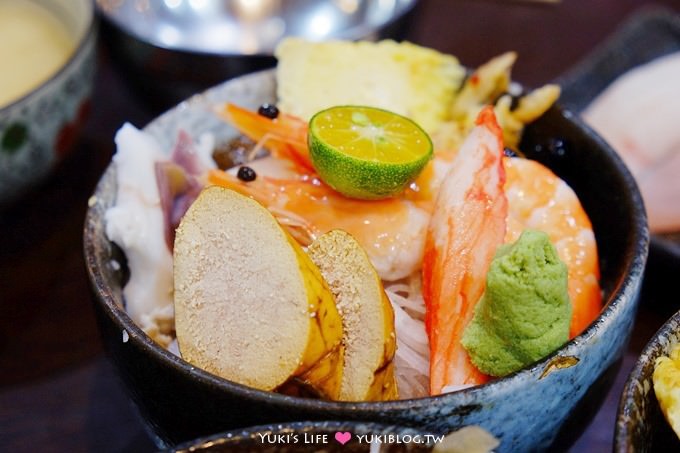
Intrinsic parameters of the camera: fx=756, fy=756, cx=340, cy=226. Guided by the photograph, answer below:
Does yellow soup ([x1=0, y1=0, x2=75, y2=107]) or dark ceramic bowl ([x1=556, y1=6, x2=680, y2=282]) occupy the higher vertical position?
dark ceramic bowl ([x1=556, y1=6, x2=680, y2=282])

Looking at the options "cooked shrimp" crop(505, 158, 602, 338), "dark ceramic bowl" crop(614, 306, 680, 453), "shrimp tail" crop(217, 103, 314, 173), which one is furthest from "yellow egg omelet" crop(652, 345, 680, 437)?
"shrimp tail" crop(217, 103, 314, 173)

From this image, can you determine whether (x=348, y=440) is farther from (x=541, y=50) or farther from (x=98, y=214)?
(x=541, y=50)

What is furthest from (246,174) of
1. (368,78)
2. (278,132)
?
(368,78)

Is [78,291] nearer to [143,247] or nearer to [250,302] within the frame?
[143,247]

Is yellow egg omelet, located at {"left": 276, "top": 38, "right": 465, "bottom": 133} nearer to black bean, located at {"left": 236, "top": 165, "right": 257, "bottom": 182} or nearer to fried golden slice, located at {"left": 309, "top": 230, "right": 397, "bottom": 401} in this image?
black bean, located at {"left": 236, "top": 165, "right": 257, "bottom": 182}

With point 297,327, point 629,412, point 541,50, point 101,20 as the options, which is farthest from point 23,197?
point 541,50
